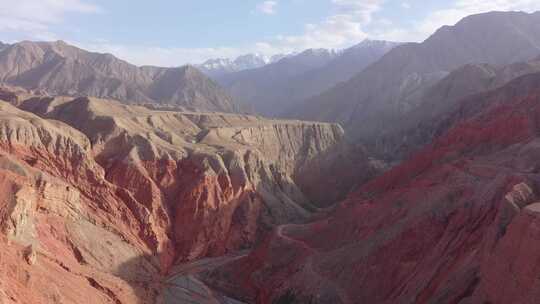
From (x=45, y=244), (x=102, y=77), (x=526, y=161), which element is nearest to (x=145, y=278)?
(x=45, y=244)

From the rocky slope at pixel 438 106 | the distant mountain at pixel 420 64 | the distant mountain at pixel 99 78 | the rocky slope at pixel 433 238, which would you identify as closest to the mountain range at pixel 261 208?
the rocky slope at pixel 433 238

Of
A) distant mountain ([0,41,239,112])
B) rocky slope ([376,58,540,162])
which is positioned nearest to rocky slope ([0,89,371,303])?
rocky slope ([376,58,540,162])

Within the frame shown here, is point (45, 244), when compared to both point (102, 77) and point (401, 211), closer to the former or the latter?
point (401, 211)

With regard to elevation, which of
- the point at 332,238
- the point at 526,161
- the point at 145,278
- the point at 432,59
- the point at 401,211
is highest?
the point at 432,59

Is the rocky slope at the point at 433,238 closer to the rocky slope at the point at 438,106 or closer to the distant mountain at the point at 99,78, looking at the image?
the rocky slope at the point at 438,106

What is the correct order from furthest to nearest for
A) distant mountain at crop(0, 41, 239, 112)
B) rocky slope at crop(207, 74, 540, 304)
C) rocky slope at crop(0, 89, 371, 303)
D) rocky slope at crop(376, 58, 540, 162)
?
distant mountain at crop(0, 41, 239, 112)
rocky slope at crop(376, 58, 540, 162)
rocky slope at crop(0, 89, 371, 303)
rocky slope at crop(207, 74, 540, 304)

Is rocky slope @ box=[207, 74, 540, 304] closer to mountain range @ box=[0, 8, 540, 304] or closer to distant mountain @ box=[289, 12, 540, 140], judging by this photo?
mountain range @ box=[0, 8, 540, 304]
